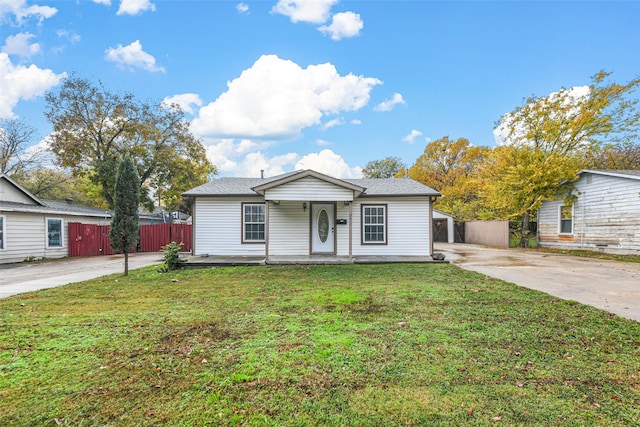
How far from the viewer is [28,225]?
43.5 ft

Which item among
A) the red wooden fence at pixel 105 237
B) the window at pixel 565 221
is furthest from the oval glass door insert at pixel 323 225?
the window at pixel 565 221

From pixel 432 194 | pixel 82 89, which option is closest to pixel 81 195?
pixel 82 89

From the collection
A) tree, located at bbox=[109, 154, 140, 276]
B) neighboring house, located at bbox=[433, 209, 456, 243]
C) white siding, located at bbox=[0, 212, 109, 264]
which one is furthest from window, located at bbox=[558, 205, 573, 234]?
white siding, located at bbox=[0, 212, 109, 264]

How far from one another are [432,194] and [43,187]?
29.5 metres

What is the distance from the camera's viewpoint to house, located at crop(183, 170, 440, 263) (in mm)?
11852

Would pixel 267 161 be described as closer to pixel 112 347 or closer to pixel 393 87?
pixel 393 87

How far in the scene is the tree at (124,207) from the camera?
27.9 ft

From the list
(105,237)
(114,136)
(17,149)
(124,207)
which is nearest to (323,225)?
(124,207)

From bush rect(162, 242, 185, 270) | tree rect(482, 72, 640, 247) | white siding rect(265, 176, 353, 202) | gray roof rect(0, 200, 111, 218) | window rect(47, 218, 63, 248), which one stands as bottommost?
bush rect(162, 242, 185, 270)

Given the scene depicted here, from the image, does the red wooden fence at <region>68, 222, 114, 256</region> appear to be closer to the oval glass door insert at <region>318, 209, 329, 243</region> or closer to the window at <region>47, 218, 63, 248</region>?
the window at <region>47, 218, 63, 248</region>

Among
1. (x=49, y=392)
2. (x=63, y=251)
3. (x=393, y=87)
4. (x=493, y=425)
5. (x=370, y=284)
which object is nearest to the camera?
(x=493, y=425)

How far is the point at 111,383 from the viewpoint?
2.71m

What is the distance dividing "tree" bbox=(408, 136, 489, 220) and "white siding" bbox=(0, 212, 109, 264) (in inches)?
1048

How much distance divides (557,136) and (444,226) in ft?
31.8
